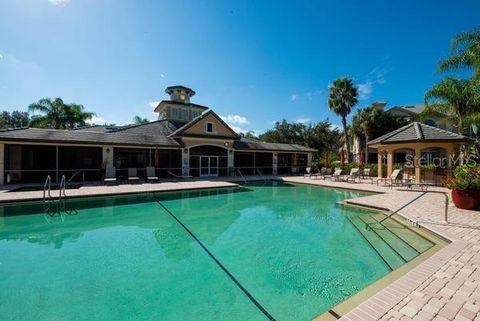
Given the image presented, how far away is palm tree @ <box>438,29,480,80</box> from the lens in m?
11.9

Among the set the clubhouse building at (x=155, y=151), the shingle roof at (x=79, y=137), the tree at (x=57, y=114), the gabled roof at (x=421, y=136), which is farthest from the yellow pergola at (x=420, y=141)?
the tree at (x=57, y=114)

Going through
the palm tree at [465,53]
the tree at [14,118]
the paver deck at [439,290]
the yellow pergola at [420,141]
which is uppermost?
the tree at [14,118]

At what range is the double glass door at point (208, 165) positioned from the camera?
74.8 ft

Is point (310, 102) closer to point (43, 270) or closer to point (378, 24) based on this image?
point (378, 24)

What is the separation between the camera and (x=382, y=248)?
630cm

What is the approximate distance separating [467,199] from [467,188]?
17.0 inches

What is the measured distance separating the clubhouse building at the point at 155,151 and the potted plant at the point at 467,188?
17039 mm

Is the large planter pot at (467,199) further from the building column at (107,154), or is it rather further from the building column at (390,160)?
the building column at (107,154)

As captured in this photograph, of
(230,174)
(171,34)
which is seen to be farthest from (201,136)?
(171,34)

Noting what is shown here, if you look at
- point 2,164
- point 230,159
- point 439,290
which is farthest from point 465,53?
point 2,164

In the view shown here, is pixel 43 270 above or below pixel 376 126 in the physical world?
below

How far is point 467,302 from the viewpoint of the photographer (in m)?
3.19

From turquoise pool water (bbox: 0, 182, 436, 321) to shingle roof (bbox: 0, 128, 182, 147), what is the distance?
6.59m

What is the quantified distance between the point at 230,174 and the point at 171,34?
43.9ft
